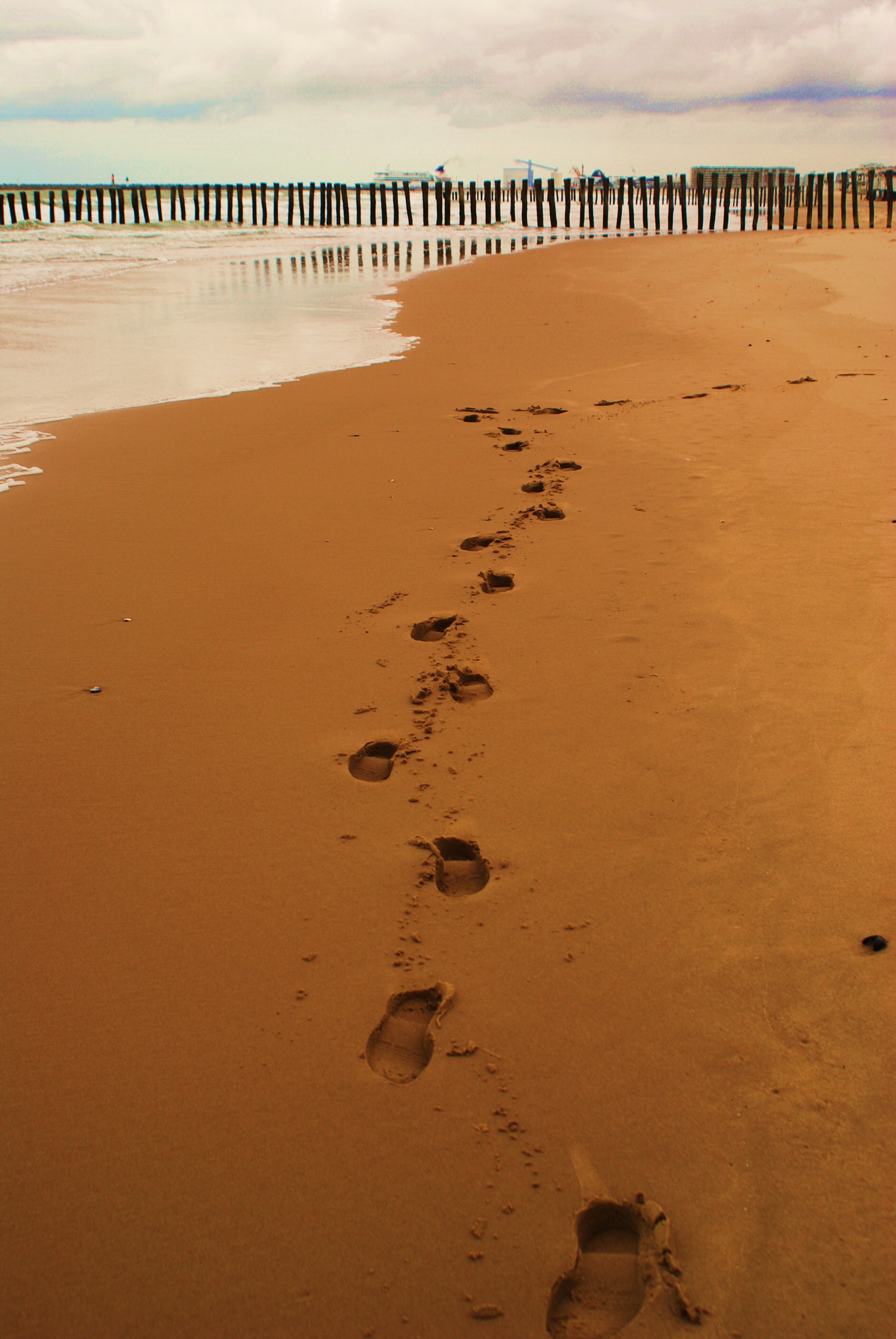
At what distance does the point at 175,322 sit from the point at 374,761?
356 inches

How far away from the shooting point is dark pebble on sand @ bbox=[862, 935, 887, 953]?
164cm

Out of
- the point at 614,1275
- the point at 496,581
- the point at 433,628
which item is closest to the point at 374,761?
the point at 433,628

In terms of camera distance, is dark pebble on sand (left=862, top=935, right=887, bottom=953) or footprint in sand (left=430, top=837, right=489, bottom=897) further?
footprint in sand (left=430, top=837, right=489, bottom=897)

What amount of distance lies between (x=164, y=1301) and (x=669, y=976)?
0.97 metres

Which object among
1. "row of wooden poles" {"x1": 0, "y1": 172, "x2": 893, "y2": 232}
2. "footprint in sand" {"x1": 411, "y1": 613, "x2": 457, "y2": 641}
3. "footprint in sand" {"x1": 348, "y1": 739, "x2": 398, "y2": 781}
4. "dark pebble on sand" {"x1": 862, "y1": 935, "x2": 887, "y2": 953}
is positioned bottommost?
"dark pebble on sand" {"x1": 862, "y1": 935, "x2": 887, "y2": 953}

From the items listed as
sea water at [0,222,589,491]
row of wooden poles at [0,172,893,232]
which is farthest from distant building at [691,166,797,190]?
sea water at [0,222,589,491]

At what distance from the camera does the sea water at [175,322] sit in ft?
21.1

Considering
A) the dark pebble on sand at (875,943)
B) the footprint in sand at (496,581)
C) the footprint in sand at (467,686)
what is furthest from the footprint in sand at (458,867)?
the footprint in sand at (496,581)

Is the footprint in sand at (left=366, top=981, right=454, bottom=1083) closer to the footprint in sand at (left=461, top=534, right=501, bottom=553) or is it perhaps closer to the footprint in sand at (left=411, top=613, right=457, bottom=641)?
the footprint in sand at (left=411, top=613, right=457, bottom=641)

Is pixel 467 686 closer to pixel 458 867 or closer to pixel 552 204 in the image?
pixel 458 867

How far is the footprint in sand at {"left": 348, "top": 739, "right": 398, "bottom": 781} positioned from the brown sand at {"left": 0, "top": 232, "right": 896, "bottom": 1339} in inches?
1.8

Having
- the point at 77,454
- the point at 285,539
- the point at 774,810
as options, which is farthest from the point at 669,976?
the point at 77,454

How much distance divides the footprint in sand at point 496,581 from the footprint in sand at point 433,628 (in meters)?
0.26

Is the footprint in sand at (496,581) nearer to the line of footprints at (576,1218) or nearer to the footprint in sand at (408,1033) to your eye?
the line of footprints at (576,1218)
